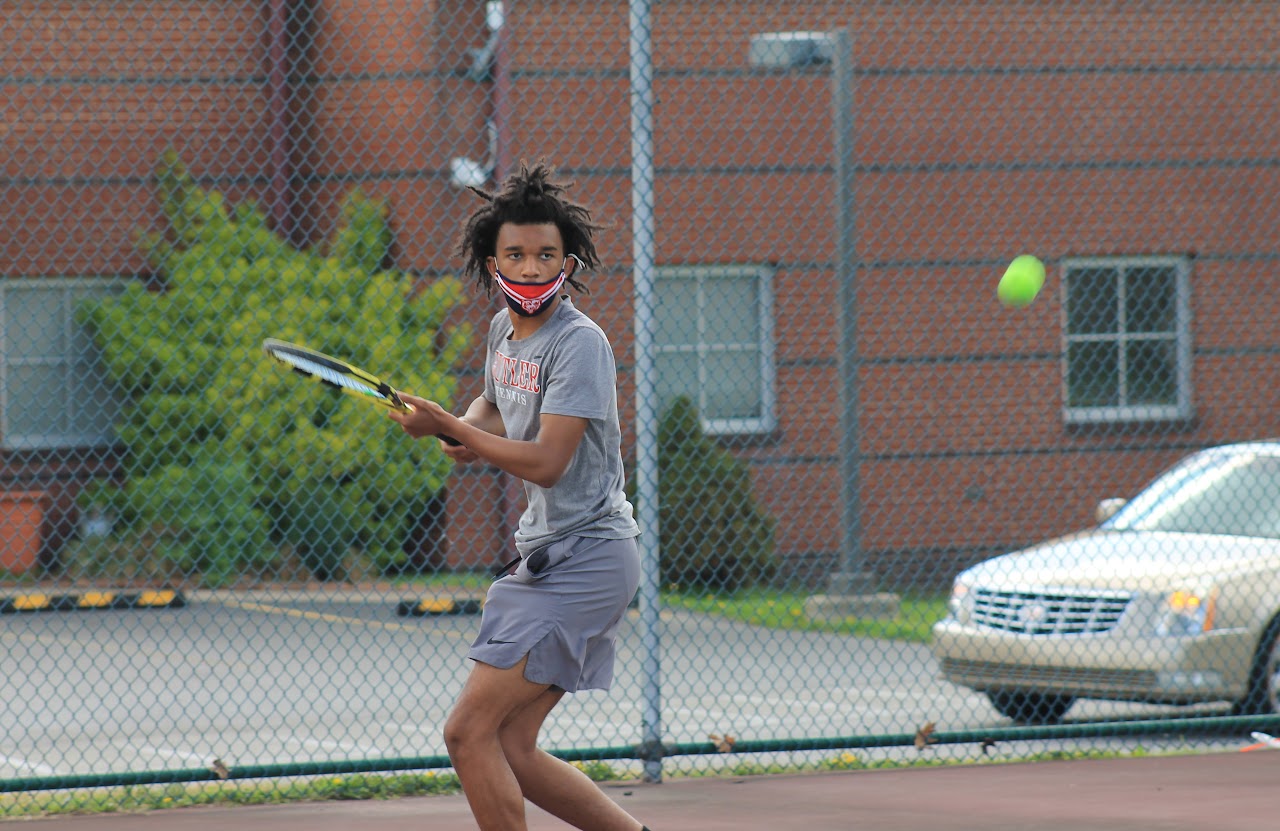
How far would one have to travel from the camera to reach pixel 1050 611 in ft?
27.9

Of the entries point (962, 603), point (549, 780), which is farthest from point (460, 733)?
point (962, 603)

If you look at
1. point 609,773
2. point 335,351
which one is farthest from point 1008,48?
point 609,773

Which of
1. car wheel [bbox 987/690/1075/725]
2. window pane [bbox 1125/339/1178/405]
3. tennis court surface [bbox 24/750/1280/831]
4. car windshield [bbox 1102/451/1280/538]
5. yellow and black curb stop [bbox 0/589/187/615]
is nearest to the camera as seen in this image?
tennis court surface [bbox 24/750/1280/831]

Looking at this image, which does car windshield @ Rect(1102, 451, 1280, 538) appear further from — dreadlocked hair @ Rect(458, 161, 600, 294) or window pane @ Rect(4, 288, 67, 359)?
window pane @ Rect(4, 288, 67, 359)

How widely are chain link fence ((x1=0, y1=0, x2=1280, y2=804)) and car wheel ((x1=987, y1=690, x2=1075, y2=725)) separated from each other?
2.76m

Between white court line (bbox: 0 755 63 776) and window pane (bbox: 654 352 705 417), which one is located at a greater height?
window pane (bbox: 654 352 705 417)

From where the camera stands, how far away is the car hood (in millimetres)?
8359

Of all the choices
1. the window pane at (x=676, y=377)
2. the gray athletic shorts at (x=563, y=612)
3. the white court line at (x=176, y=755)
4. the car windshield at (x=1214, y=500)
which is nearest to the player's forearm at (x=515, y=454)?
the gray athletic shorts at (x=563, y=612)

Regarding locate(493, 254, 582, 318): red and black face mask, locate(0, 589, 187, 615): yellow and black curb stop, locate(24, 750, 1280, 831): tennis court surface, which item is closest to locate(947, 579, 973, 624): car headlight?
locate(24, 750, 1280, 831): tennis court surface

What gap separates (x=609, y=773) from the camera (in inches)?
277

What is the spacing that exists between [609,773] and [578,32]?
816cm

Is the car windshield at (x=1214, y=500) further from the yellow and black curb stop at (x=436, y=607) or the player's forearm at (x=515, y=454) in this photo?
the player's forearm at (x=515, y=454)

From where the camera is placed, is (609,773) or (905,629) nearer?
(609,773)

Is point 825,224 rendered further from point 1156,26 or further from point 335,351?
point 335,351
